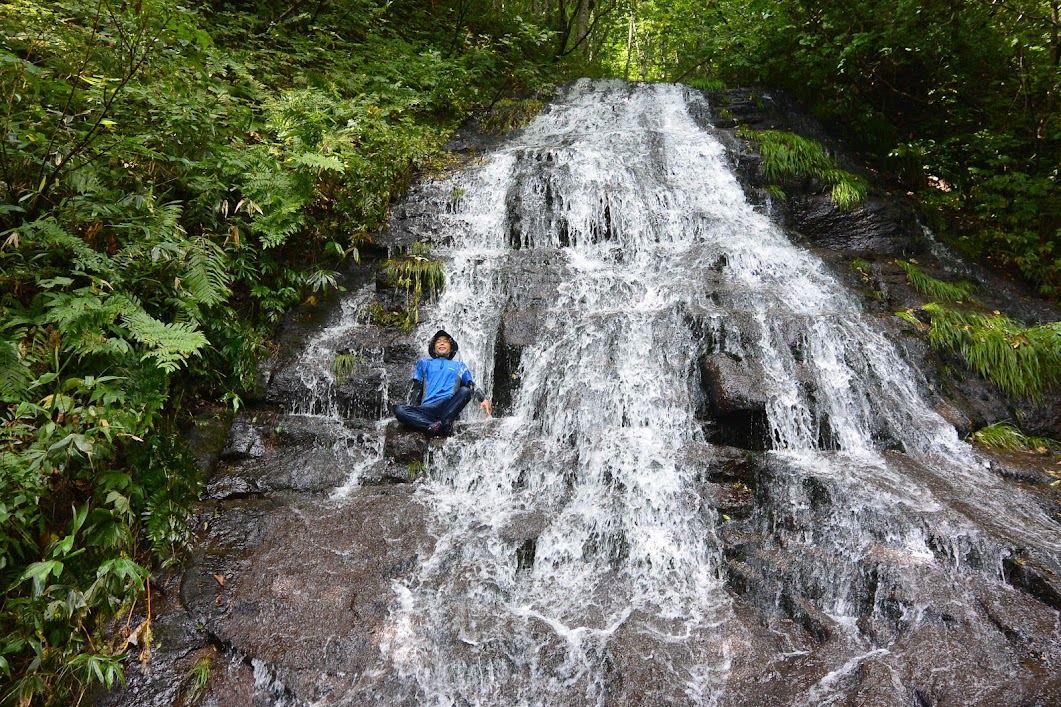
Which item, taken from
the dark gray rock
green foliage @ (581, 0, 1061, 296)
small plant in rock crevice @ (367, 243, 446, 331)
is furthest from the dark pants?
green foliage @ (581, 0, 1061, 296)

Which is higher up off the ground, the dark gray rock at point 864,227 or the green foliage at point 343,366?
the dark gray rock at point 864,227

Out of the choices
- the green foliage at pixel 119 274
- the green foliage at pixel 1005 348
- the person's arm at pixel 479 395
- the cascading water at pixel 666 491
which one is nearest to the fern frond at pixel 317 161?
the green foliage at pixel 119 274

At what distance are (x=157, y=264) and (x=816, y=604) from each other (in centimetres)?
667

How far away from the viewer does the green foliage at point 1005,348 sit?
6.87 metres

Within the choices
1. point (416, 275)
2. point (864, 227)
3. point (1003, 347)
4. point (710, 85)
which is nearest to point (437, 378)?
point (416, 275)

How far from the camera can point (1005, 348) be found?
23.2 feet

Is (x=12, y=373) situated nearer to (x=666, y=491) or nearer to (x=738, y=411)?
(x=666, y=491)

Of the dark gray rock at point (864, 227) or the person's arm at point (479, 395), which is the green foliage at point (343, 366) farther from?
the dark gray rock at point (864, 227)

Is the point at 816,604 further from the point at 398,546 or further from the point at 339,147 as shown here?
the point at 339,147

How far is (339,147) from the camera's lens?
7.96 m

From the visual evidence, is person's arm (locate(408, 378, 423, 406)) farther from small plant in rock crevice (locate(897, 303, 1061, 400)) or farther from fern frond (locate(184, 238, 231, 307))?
A: small plant in rock crevice (locate(897, 303, 1061, 400))

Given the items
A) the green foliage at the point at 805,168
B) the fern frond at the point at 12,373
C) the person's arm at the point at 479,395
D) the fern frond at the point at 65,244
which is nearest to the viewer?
the fern frond at the point at 12,373

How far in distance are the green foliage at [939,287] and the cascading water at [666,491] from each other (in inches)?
54.4

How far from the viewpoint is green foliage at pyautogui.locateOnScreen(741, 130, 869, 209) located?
10023 mm
